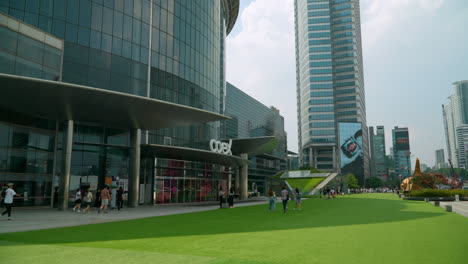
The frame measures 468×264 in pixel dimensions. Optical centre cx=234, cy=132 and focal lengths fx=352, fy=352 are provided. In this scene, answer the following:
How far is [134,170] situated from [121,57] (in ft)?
32.6

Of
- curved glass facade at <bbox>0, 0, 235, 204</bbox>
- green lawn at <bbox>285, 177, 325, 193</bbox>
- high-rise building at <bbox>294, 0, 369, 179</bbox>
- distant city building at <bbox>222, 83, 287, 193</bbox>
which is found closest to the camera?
curved glass facade at <bbox>0, 0, 235, 204</bbox>

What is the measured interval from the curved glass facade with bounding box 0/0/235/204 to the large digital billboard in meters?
Result: 115

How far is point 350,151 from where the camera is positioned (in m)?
146

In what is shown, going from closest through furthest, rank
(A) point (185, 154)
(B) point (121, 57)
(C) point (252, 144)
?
(B) point (121, 57) < (A) point (185, 154) < (C) point (252, 144)

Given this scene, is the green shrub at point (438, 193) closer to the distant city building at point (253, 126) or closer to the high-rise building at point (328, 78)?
the distant city building at point (253, 126)

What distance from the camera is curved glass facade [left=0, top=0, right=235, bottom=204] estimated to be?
2684cm

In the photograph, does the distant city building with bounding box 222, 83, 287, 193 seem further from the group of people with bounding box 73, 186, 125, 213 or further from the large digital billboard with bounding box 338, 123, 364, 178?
the group of people with bounding box 73, 186, 125, 213

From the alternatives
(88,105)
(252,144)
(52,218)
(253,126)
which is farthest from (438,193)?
(253,126)

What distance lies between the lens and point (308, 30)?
151 meters

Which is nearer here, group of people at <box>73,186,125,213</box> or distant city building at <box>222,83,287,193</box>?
group of people at <box>73,186,125,213</box>

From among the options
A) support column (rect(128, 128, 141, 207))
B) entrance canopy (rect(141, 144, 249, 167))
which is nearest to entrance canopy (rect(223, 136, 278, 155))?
entrance canopy (rect(141, 144, 249, 167))

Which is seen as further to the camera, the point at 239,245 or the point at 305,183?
the point at 305,183

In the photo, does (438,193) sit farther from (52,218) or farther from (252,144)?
(52,218)

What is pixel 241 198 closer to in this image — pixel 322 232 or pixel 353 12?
pixel 322 232
